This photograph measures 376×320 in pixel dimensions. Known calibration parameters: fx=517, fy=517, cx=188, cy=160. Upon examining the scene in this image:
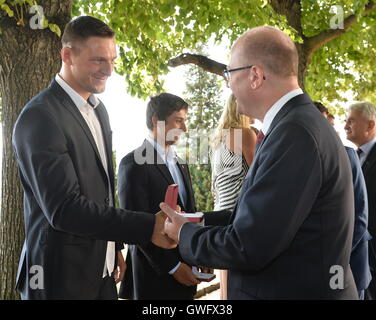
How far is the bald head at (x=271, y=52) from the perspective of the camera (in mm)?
2248

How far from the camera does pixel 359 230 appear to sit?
3.49m

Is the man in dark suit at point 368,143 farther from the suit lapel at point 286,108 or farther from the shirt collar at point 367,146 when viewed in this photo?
the suit lapel at point 286,108

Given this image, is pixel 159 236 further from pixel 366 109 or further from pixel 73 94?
pixel 366 109

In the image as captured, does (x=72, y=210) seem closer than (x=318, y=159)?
No

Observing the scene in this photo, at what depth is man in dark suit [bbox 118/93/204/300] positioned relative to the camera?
3793mm

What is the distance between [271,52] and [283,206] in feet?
2.35

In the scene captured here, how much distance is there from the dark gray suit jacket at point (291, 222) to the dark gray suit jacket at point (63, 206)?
2.27 feet

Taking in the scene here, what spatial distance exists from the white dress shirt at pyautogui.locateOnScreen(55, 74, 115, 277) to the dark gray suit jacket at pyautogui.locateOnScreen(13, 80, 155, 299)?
69 mm

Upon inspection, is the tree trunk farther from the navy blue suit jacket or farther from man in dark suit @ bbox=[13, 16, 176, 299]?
the navy blue suit jacket

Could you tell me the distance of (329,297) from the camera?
2105mm

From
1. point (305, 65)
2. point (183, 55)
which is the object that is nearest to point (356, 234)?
point (305, 65)

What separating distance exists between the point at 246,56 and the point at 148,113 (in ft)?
6.85

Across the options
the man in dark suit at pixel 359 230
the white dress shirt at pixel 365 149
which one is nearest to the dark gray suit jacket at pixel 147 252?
the man in dark suit at pixel 359 230
